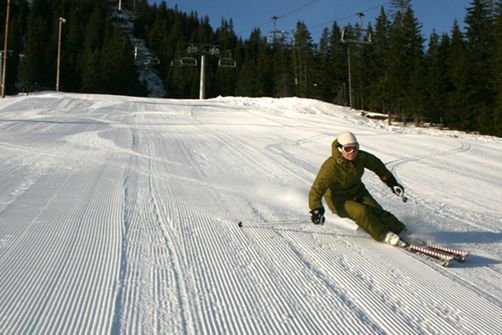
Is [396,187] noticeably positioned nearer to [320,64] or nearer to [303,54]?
[320,64]

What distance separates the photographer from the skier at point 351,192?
4.50 m

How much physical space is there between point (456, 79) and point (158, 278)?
41.8 meters

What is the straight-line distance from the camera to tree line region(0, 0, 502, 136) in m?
38.8

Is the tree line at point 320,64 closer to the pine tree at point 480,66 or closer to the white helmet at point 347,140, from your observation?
the pine tree at point 480,66

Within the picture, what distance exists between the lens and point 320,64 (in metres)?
62.3

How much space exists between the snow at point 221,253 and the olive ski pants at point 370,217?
0.18 meters

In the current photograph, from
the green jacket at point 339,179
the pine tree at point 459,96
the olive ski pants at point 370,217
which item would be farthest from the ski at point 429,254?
A: the pine tree at point 459,96

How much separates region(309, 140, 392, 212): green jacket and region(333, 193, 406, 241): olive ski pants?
0.31 feet

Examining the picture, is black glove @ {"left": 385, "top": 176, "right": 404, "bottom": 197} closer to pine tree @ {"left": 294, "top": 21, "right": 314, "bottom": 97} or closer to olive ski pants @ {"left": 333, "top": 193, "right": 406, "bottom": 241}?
olive ski pants @ {"left": 333, "top": 193, "right": 406, "bottom": 241}

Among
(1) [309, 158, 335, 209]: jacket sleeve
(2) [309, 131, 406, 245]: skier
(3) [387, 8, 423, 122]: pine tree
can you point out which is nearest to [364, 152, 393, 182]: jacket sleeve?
(2) [309, 131, 406, 245]: skier

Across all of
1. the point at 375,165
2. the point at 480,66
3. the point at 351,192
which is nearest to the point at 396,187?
the point at 375,165

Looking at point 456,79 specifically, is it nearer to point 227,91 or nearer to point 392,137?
point 392,137

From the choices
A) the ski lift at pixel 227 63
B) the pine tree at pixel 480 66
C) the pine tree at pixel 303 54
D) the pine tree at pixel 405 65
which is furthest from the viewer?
the pine tree at pixel 303 54

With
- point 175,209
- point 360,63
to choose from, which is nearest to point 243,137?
point 175,209
